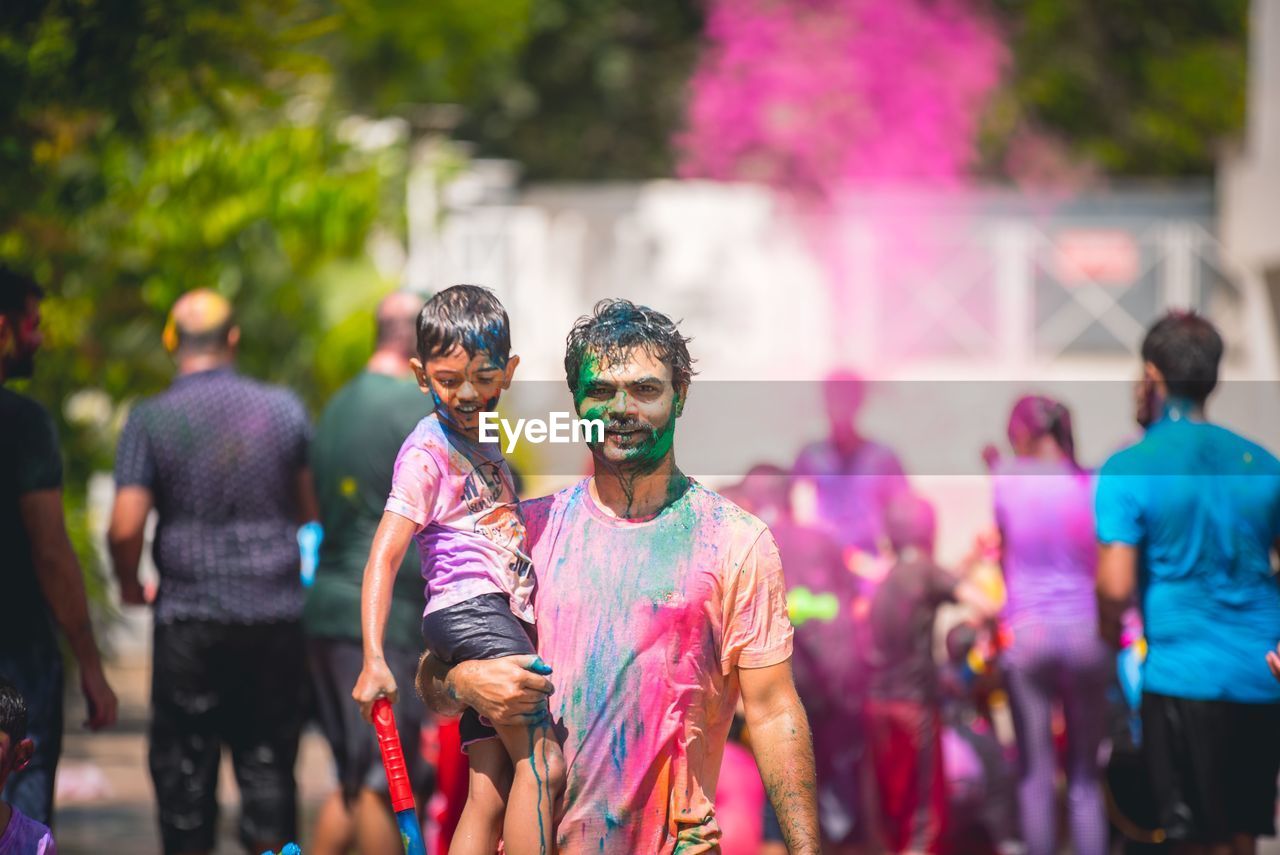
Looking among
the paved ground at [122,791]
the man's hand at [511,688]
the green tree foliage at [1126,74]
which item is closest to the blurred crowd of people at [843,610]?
the man's hand at [511,688]

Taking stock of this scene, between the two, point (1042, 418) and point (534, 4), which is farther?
point (534, 4)

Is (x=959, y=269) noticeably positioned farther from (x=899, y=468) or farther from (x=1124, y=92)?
(x=899, y=468)

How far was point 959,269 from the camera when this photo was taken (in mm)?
22531

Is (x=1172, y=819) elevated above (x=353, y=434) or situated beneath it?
situated beneath

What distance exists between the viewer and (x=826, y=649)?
6.66m

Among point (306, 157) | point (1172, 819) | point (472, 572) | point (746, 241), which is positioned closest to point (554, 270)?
point (746, 241)

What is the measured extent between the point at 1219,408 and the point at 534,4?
593 inches

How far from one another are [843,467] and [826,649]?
821 mm

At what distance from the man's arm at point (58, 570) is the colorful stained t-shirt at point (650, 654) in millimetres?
1968

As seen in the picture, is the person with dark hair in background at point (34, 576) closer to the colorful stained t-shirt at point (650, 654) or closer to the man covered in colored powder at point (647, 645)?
the man covered in colored powder at point (647, 645)

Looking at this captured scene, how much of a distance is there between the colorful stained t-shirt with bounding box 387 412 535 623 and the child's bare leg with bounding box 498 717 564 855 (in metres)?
0.25

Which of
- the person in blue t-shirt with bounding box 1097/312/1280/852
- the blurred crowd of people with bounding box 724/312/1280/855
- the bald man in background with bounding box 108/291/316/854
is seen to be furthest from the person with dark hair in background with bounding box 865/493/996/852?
the bald man in background with bounding box 108/291/316/854

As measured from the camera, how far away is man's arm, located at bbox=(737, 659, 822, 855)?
3549mm

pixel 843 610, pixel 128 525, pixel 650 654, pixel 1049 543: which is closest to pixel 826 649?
pixel 843 610
